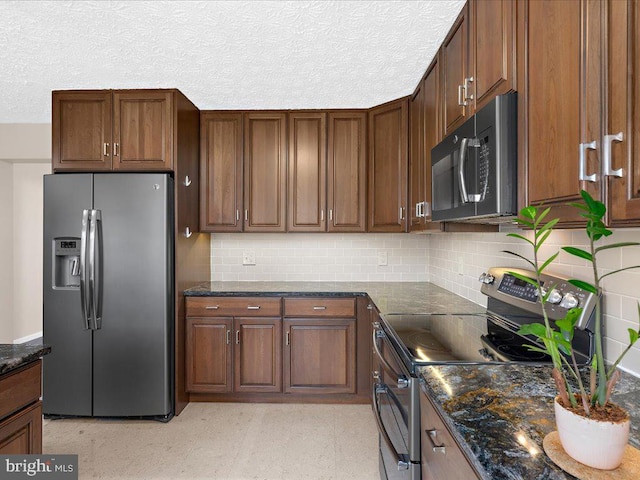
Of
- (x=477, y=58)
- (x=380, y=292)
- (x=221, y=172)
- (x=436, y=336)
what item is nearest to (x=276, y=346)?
(x=380, y=292)

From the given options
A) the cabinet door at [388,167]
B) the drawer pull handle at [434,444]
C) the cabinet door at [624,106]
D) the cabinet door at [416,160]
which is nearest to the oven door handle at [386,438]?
the drawer pull handle at [434,444]

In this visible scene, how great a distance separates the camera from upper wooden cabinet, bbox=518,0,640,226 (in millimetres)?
733

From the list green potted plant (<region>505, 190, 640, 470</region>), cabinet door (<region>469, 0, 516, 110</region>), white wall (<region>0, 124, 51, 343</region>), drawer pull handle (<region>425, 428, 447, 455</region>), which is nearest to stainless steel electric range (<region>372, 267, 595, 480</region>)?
drawer pull handle (<region>425, 428, 447, 455</region>)

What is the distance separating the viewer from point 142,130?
8.66 ft

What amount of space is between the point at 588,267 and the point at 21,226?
5415mm

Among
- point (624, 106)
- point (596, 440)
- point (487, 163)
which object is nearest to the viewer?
point (596, 440)

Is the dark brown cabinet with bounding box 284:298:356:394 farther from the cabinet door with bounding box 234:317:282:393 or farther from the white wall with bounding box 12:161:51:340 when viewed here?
the white wall with bounding box 12:161:51:340

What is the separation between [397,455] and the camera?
1321mm

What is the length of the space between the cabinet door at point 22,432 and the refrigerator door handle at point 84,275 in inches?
48.2

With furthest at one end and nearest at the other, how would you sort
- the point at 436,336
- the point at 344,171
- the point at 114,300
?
the point at 344,171 < the point at 114,300 < the point at 436,336

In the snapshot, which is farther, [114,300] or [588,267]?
[114,300]

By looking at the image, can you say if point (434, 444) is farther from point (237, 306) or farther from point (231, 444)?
point (237, 306)

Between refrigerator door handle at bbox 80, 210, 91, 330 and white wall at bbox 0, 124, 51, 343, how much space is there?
185 cm

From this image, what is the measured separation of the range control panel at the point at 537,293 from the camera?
4.14 ft
